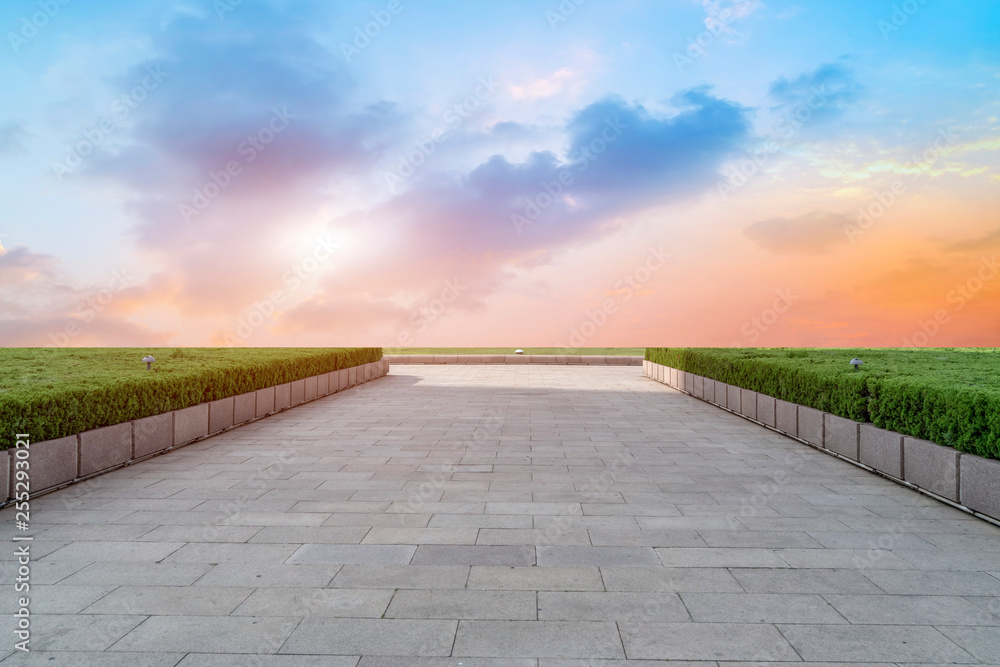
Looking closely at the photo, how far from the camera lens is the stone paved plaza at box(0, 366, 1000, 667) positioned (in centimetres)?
332

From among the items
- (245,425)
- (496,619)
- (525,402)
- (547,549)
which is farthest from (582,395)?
(496,619)

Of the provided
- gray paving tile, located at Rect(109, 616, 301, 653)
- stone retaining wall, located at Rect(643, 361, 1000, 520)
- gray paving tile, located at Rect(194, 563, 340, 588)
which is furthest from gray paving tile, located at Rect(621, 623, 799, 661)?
stone retaining wall, located at Rect(643, 361, 1000, 520)

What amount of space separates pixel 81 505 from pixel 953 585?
780cm

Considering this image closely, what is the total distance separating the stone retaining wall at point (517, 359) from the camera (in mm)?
25828

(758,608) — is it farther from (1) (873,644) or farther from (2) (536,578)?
(2) (536,578)

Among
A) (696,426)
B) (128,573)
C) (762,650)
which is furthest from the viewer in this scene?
(696,426)

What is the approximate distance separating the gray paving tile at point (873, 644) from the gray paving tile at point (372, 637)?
2.07 m

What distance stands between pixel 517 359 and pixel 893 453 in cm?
1998

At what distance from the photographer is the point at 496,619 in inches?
139

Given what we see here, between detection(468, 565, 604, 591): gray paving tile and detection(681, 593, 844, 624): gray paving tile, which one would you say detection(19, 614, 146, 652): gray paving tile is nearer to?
detection(468, 565, 604, 591): gray paving tile

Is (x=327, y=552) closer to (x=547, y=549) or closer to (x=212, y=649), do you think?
(x=212, y=649)

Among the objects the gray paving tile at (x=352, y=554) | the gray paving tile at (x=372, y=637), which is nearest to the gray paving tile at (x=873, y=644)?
the gray paving tile at (x=372, y=637)

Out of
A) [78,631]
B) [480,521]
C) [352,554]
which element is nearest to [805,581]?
[480,521]

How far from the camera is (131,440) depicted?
25.3ft
